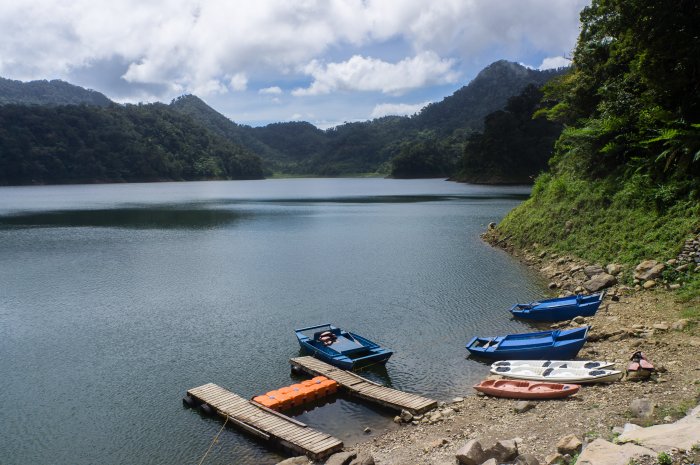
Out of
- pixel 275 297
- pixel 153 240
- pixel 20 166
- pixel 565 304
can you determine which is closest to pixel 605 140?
pixel 565 304

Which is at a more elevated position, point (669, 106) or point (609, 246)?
point (669, 106)

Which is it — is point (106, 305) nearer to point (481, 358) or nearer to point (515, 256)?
point (481, 358)

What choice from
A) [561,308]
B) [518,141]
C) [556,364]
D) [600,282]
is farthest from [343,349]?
[518,141]

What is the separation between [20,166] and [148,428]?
586 ft

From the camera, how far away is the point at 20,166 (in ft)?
536

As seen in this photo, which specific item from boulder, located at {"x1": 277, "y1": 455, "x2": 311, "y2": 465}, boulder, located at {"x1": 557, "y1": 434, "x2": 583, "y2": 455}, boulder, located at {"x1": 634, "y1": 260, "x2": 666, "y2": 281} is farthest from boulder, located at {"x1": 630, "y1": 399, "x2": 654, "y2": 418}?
boulder, located at {"x1": 634, "y1": 260, "x2": 666, "y2": 281}

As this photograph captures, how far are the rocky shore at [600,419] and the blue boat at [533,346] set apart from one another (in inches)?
31.4

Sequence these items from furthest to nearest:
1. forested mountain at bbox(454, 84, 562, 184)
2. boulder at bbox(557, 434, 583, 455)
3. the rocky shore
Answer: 1. forested mountain at bbox(454, 84, 562, 184)
2. boulder at bbox(557, 434, 583, 455)
3. the rocky shore

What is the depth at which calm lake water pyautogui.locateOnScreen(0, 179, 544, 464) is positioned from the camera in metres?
16.4

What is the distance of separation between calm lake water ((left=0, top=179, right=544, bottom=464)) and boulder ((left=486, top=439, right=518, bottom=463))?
4.79m

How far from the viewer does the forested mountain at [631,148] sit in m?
24.4

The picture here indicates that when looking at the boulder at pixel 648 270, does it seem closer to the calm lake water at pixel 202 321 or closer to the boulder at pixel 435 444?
the calm lake water at pixel 202 321

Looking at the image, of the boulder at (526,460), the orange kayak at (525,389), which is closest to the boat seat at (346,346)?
the orange kayak at (525,389)

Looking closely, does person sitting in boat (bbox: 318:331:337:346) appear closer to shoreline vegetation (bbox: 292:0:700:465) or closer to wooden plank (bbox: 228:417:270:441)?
wooden plank (bbox: 228:417:270:441)
